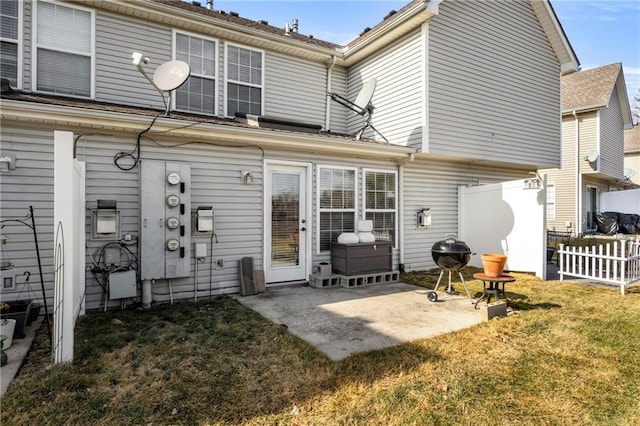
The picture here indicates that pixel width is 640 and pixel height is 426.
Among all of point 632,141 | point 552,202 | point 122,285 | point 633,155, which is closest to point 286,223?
point 122,285

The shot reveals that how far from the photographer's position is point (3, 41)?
584cm

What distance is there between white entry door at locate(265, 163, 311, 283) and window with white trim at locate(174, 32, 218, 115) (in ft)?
8.15

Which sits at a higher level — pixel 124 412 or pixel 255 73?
pixel 255 73

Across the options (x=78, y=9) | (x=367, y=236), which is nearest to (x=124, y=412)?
(x=367, y=236)

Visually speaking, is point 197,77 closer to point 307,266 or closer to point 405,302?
point 307,266

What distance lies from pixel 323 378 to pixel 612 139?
62.9ft

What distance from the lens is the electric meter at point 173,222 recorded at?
518 centimetres

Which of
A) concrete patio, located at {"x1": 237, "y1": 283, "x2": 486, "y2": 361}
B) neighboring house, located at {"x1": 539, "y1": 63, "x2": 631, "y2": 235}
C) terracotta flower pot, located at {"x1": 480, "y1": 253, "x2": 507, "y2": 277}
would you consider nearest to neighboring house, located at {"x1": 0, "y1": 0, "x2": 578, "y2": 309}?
concrete patio, located at {"x1": 237, "y1": 283, "x2": 486, "y2": 361}

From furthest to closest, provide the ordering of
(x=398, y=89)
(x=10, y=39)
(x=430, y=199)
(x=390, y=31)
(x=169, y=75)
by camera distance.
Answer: (x=430, y=199) → (x=398, y=89) → (x=390, y=31) → (x=10, y=39) → (x=169, y=75)

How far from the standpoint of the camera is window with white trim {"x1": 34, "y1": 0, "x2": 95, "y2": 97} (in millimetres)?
6082

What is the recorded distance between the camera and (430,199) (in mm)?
8406

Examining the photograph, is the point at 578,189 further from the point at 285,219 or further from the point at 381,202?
the point at 285,219

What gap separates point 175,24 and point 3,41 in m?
2.89

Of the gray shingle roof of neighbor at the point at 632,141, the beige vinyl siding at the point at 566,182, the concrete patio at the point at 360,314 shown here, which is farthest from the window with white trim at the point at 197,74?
the gray shingle roof of neighbor at the point at 632,141
